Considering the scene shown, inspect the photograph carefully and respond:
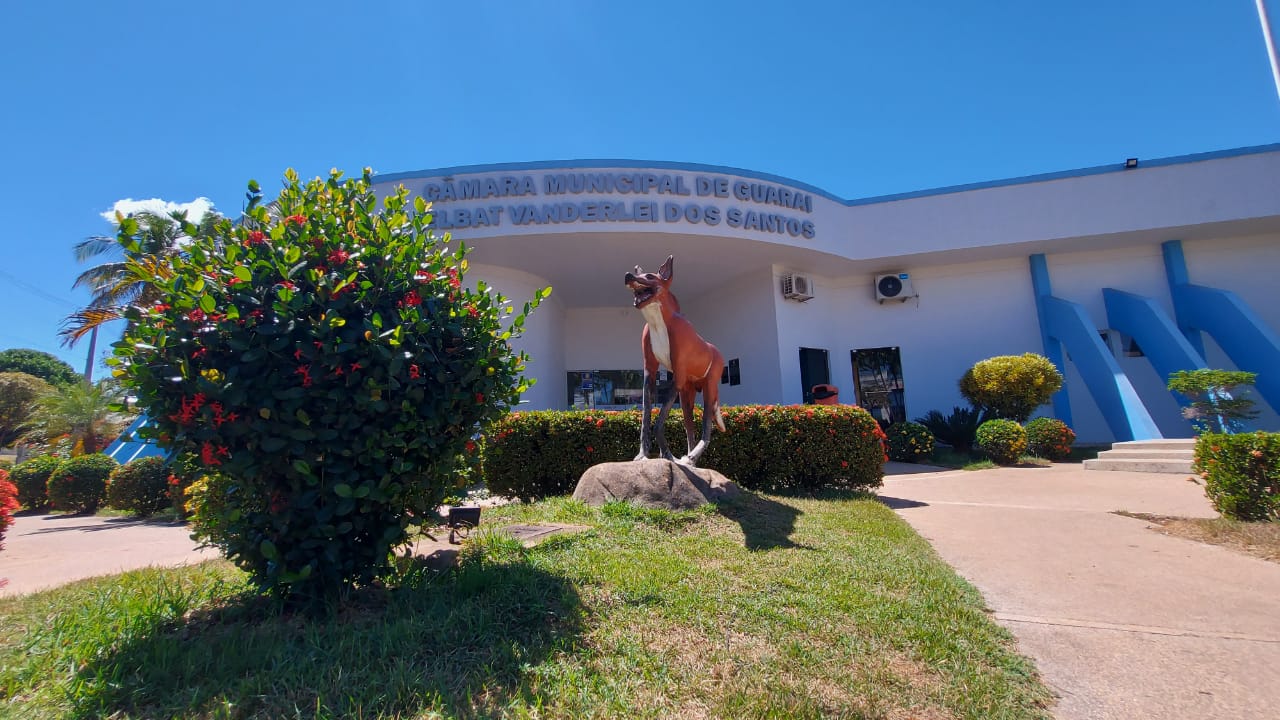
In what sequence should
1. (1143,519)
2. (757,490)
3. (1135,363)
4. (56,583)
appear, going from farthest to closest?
(1135,363)
(757,490)
(1143,519)
(56,583)

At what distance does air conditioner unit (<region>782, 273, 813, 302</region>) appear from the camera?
50.1 feet

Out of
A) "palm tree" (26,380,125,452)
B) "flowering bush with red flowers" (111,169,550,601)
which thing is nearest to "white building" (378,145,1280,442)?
"palm tree" (26,380,125,452)

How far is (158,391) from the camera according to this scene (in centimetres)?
270

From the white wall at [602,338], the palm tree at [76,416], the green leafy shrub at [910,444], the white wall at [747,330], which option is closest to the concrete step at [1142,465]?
the green leafy shrub at [910,444]

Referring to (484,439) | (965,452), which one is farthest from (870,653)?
(965,452)

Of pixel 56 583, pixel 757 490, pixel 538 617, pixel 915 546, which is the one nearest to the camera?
pixel 538 617

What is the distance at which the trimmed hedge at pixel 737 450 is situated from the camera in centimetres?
785

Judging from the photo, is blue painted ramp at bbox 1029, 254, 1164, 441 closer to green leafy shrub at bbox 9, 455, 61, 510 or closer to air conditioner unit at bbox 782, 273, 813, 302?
air conditioner unit at bbox 782, 273, 813, 302

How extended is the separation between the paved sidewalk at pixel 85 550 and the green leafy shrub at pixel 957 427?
1501 cm

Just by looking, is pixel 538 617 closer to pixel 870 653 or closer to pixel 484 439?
pixel 484 439

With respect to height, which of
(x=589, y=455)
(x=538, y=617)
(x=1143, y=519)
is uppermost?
(x=589, y=455)

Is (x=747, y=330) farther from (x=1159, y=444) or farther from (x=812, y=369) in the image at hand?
(x=1159, y=444)

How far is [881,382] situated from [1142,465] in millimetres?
6910

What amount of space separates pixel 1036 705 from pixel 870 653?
668 millimetres
